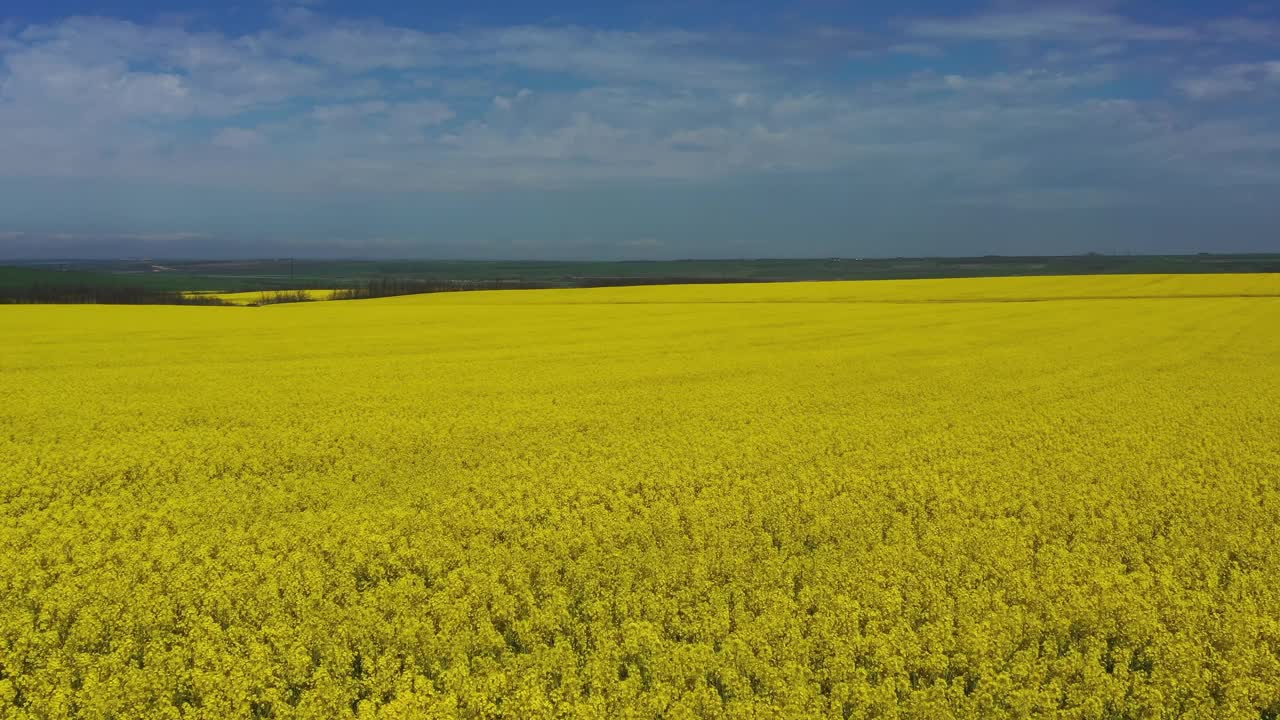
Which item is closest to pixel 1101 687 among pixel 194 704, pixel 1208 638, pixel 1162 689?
pixel 1162 689

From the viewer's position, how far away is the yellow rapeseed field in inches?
233

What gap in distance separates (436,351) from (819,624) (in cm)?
2151

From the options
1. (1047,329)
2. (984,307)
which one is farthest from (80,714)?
(984,307)

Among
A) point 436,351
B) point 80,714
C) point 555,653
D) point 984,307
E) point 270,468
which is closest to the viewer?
point 80,714

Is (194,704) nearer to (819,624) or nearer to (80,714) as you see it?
(80,714)

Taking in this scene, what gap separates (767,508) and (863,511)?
1047mm

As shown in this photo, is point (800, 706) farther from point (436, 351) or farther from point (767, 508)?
point (436, 351)

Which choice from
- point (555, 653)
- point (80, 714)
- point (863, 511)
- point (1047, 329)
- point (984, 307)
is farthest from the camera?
point (984, 307)

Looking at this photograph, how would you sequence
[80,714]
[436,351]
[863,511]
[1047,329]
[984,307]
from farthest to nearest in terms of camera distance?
[984,307], [1047,329], [436,351], [863,511], [80,714]

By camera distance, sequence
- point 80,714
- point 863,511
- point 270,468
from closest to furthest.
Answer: point 80,714, point 863,511, point 270,468

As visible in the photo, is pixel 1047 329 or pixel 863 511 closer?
pixel 863 511

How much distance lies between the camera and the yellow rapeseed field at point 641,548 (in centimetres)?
591

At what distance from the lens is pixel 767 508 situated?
9.58 meters

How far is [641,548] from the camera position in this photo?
843 centimetres
